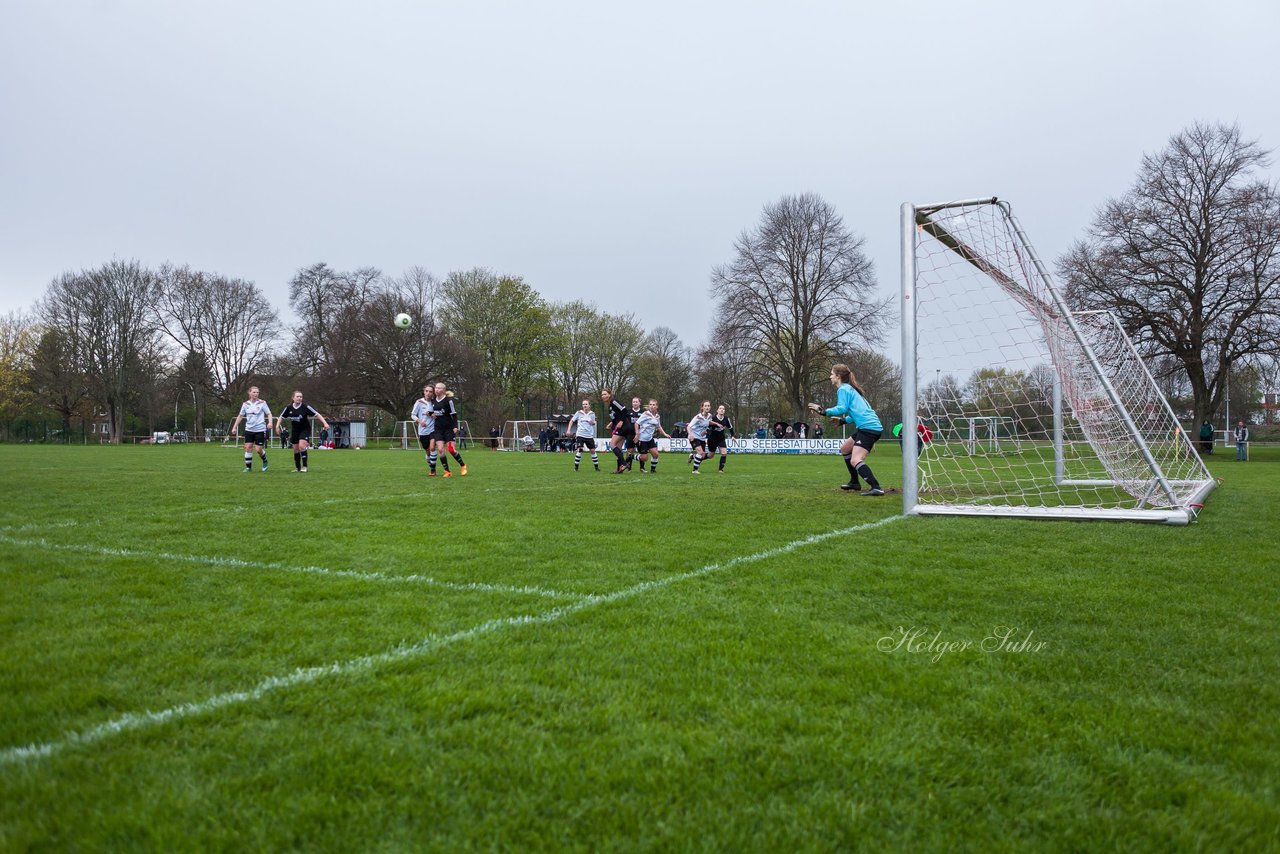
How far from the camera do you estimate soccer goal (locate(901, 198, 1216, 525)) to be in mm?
8852

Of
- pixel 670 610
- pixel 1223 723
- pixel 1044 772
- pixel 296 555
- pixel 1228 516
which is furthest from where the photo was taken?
pixel 1228 516

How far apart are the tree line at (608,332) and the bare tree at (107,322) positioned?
102mm

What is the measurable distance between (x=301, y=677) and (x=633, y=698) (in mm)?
1367

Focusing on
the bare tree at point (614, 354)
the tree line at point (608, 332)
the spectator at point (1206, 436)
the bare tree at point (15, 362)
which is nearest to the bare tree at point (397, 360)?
the tree line at point (608, 332)

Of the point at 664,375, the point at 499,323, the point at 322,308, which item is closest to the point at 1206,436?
the point at 664,375

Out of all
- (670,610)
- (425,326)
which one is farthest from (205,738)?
(425,326)

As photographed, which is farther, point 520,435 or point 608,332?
point 608,332

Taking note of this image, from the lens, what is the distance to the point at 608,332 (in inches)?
2211

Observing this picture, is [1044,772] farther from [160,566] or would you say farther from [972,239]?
[972,239]

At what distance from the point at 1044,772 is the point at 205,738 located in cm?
271

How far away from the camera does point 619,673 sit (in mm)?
3189

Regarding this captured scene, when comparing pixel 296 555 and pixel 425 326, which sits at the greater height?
pixel 425 326

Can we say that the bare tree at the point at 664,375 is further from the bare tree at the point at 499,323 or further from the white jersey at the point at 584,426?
the white jersey at the point at 584,426

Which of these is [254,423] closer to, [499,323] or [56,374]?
[499,323]
